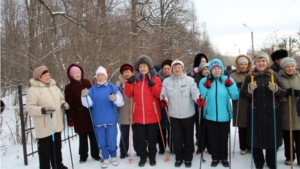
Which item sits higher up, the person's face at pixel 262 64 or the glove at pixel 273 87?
the person's face at pixel 262 64

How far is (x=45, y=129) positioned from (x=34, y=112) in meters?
0.34

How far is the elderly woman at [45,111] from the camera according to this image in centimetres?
343

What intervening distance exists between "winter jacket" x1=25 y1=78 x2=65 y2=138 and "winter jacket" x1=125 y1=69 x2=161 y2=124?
121cm

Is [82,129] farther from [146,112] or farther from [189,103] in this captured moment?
[189,103]

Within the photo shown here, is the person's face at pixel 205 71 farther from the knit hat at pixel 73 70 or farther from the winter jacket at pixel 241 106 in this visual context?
the knit hat at pixel 73 70

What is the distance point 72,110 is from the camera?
158 inches

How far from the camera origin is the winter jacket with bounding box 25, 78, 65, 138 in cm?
341

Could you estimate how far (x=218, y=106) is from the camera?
364 cm

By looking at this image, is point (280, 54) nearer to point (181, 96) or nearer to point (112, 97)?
point (181, 96)

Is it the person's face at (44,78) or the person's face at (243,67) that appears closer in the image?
the person's face at (44,78)

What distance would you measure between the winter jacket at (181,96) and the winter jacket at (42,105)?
1.75 meters

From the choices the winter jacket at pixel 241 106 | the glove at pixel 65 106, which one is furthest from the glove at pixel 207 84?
the glove at pixel 65 106

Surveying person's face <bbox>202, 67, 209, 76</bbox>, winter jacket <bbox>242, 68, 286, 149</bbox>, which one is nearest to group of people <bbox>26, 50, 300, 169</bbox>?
winter jacket <bbox>242, 68, 286, 149</bbox>

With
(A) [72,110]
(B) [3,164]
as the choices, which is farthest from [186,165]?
(B) [3,164]
